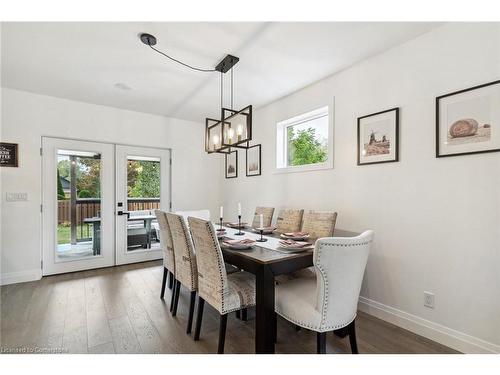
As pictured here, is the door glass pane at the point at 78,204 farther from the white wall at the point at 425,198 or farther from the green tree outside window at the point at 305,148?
the white wall at the point at 425,198

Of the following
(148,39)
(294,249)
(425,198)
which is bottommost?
(294,249)

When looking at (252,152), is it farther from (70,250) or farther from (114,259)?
(70,250)

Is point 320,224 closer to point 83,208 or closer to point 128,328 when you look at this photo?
point 128,328

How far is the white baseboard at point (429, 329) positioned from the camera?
5.79ft

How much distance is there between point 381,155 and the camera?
2.38 m

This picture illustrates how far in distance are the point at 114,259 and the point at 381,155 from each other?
4.12 meters

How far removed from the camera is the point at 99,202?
12.7 feet

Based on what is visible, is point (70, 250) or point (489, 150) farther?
point (70, 250)

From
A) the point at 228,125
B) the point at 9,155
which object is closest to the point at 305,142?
the point at 228,125

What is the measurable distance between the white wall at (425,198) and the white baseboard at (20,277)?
402 cm

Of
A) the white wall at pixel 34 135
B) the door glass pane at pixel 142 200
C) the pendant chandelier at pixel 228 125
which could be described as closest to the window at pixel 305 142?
the pendant chandelier at pixel 228 125

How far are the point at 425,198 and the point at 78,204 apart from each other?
4.43 m
